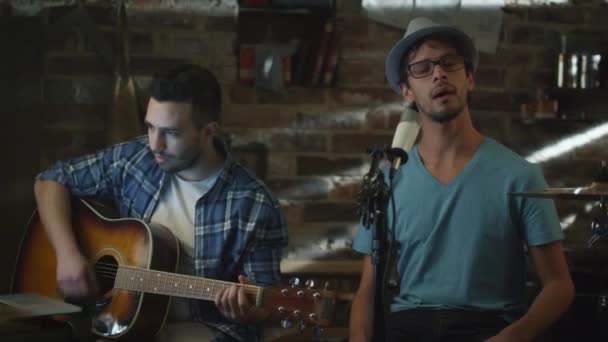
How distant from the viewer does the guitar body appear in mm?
2254

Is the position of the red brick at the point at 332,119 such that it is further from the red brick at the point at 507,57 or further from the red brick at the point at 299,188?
the red brick at the point at 507,57

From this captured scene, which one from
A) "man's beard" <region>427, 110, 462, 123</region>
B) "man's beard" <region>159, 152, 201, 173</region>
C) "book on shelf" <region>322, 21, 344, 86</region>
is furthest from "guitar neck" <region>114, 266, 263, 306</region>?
"book on shelf" <region>322, 21, 344, 86</region>

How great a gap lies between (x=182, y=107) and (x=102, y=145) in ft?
2.76

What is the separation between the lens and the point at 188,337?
2.27 meters

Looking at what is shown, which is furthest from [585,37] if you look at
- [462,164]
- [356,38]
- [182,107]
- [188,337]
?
[188,337]

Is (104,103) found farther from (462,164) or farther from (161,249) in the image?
(462,164)

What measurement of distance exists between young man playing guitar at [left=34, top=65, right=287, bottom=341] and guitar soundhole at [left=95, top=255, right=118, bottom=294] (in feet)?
0.07

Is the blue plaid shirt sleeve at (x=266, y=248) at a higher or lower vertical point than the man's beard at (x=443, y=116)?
lower

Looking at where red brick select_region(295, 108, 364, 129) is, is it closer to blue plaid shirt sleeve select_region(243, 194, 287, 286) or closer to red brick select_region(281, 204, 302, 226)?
red brick select_region(281, 204, 302, 226)

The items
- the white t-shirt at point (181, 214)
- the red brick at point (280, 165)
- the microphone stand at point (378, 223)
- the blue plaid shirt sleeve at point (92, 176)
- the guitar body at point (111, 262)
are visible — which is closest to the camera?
the microphone stand at point (378, 223)

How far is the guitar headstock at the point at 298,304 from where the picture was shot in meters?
2.09

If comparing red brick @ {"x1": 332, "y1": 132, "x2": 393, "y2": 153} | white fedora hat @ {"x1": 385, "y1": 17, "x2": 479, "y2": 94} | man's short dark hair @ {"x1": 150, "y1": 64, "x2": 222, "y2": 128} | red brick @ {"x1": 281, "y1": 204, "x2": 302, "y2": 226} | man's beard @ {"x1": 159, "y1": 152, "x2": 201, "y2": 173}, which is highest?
white fedora hat @ {"x1": 385, "y1": 17, "x2": 479, "y2": 94}

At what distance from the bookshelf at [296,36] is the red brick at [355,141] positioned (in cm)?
21

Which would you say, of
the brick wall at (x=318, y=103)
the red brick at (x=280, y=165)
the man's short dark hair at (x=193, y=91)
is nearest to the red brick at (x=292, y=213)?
the brick wall at (x=318, y=103)
